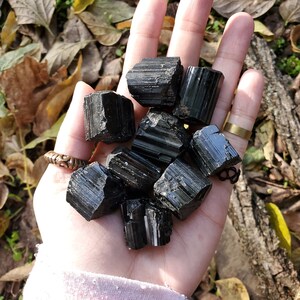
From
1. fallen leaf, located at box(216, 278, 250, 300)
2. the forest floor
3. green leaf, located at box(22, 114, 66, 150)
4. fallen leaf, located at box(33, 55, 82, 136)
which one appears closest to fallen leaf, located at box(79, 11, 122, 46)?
the forest floor

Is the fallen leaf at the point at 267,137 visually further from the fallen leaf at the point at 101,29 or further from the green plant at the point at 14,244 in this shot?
the green plant at the point at 14,244

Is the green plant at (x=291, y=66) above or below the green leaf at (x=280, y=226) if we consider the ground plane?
above

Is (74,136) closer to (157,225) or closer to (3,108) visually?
(157,225)

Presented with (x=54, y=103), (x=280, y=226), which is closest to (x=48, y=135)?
(x=54, y=103)

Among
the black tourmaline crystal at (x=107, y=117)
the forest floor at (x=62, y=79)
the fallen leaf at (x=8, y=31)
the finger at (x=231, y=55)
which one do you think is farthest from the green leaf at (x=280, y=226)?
the fallen leaf at (x=8, y=31)

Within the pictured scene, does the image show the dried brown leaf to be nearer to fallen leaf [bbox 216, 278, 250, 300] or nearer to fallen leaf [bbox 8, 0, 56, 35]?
fallen leaf [bbox 8, 0, 56, 35]

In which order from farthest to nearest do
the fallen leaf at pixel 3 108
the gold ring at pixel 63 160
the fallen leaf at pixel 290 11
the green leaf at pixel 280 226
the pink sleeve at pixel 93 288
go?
the fallen leaf at pixel 290 11
the fallen leaf at pixel 3 108
the green leaf at pixel 280 226
the gold ring at pixel 63 160
the pink sleeve at pixel 93 288
